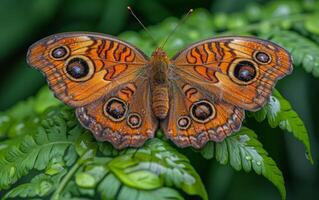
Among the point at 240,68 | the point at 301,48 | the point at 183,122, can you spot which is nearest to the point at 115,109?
the point at 183,122

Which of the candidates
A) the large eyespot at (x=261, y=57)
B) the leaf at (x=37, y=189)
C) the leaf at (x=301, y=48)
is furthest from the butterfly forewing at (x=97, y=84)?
the leaf at (x=301, y=48)

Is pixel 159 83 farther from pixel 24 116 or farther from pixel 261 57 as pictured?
pixel 24 116

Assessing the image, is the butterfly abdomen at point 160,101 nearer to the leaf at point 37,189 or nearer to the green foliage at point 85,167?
the green foliage at point 85,167

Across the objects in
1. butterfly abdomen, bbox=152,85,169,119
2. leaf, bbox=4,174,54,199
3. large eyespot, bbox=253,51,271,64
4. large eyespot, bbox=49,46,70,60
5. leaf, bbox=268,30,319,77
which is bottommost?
leaf, bbox=4,174,54,199

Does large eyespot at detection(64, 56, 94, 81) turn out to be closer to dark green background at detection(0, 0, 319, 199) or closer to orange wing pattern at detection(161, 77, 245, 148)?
orange wing pattern at detection(161, 77, 245, 148)

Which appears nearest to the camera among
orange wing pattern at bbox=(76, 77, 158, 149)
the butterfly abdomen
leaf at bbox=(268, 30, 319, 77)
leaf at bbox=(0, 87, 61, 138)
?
orange wing pattern at bbox=(76, 77, 158, 149)

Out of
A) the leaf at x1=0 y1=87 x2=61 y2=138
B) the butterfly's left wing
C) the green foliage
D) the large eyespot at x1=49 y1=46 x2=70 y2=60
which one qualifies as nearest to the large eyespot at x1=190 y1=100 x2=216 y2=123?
the butterfly's left wing

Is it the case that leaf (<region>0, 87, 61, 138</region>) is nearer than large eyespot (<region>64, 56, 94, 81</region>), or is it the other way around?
large eyespot (<region>64, 56, 94, 81</region>)

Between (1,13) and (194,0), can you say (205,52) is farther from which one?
(1,13)
